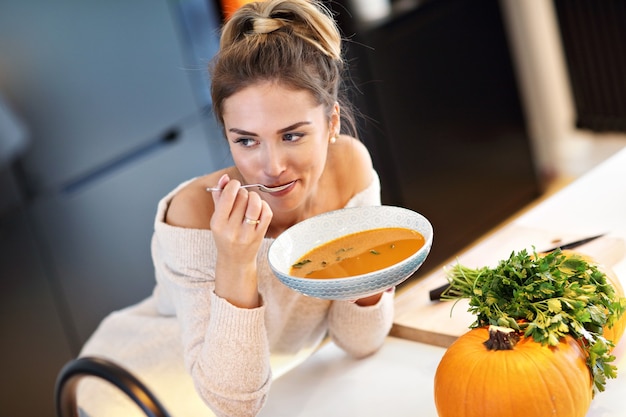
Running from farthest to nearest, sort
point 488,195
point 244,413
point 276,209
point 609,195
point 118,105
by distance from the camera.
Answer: point 488,195 < point 118,105 < point 609,195 < point 276,209 < point 244,413

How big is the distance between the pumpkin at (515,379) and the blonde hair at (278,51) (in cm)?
55

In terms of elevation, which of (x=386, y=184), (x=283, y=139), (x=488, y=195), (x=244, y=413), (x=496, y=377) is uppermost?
(x=283, y=139)

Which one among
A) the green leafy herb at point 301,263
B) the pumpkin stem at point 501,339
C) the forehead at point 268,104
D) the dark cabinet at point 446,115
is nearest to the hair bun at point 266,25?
the forehead at point 268,104

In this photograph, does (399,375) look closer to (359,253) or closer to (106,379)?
(359,253)

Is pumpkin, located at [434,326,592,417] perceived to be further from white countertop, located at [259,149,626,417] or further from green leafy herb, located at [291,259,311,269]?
green leafy herb, located at [291,259,311,269]

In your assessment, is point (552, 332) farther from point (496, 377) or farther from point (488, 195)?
point (488, 195)

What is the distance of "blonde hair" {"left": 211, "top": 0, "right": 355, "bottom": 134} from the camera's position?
4.71ft

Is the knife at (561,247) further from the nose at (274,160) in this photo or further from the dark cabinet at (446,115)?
the dark cabinet at (446,115)

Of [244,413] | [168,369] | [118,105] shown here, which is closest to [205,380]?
[244,413]

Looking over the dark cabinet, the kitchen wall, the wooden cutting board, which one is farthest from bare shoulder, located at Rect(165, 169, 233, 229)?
the dark cabinet

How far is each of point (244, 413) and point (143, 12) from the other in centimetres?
203

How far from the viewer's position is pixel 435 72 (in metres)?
3.45

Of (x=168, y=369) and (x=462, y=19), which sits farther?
(x=462, y=19)

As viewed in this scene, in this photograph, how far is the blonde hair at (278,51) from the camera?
4.71 feet
